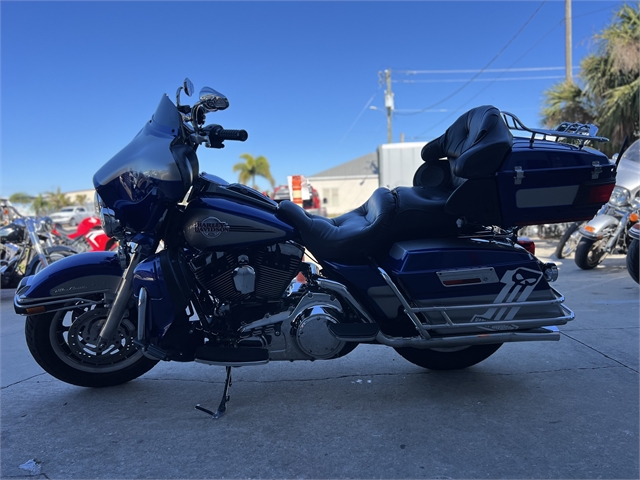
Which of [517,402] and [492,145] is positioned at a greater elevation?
[492,145]

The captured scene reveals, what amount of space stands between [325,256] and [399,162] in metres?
12.8

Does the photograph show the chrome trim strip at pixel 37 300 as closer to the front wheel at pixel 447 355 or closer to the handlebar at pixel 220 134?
the handlebar at pixel 220 134

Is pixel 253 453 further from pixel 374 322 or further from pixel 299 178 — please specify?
pixel 299 178

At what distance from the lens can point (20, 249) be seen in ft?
20.3

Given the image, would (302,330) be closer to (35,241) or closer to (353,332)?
(353,332)

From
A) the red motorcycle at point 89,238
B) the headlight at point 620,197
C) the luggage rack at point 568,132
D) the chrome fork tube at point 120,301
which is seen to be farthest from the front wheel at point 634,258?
the red motorcycle at point 89,238

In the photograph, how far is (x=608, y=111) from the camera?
9062 millimetres

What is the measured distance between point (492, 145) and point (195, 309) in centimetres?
184

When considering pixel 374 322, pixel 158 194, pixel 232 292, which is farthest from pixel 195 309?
pixel 374 322

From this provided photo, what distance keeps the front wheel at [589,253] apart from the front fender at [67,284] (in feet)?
19.7

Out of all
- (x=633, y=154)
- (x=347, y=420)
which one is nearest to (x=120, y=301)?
(x=347, y=420)

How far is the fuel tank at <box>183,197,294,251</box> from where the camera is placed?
238 centimetres

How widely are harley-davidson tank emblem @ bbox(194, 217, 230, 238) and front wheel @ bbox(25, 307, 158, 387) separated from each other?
85 cm

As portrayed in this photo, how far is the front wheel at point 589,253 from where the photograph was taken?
20.2 ft
